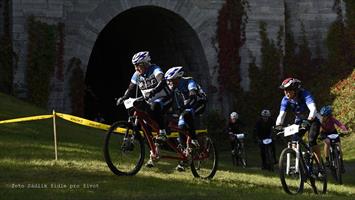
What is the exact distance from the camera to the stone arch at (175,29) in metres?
21.8

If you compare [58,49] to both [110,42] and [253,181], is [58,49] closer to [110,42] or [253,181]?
[110,42]

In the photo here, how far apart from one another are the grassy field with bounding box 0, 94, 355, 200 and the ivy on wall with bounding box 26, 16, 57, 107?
643cm

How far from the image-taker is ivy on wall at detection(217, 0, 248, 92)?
2388 centimetres

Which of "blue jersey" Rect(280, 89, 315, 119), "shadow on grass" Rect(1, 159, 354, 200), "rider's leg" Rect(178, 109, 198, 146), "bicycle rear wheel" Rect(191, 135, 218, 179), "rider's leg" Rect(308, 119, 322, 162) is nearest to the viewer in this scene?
"shadow on grass" Rect(1, 159, 354, 200)

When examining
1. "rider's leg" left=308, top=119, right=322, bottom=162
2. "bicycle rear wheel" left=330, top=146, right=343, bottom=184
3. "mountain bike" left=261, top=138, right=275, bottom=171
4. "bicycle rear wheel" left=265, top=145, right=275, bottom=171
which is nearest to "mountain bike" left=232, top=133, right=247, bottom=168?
"mountain bike" left=261, top=138, right=275, bottom=171

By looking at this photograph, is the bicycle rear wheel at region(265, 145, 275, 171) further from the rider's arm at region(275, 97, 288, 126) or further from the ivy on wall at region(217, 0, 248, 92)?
the ivy on wall at region(217, 0, 248, 92)

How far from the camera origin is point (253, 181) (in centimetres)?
1075

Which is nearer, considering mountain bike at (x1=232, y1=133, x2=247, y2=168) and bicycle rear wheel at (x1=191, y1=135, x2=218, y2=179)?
bicycle rear wheel at (x1=191, y1=135, x2=218, y2=179)

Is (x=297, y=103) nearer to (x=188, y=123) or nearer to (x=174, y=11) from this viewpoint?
(x=188, y=123)

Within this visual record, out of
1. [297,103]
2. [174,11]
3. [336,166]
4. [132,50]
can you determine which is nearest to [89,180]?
[297,103]

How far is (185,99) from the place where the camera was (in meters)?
10.8

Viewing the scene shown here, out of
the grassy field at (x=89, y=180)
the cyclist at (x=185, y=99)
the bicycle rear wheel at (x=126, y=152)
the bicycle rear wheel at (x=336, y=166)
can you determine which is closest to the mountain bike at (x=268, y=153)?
the grassy field at (x=89, y=180)

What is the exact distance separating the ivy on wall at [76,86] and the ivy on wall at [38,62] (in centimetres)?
93

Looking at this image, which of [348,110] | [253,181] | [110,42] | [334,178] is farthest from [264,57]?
[253,181]
